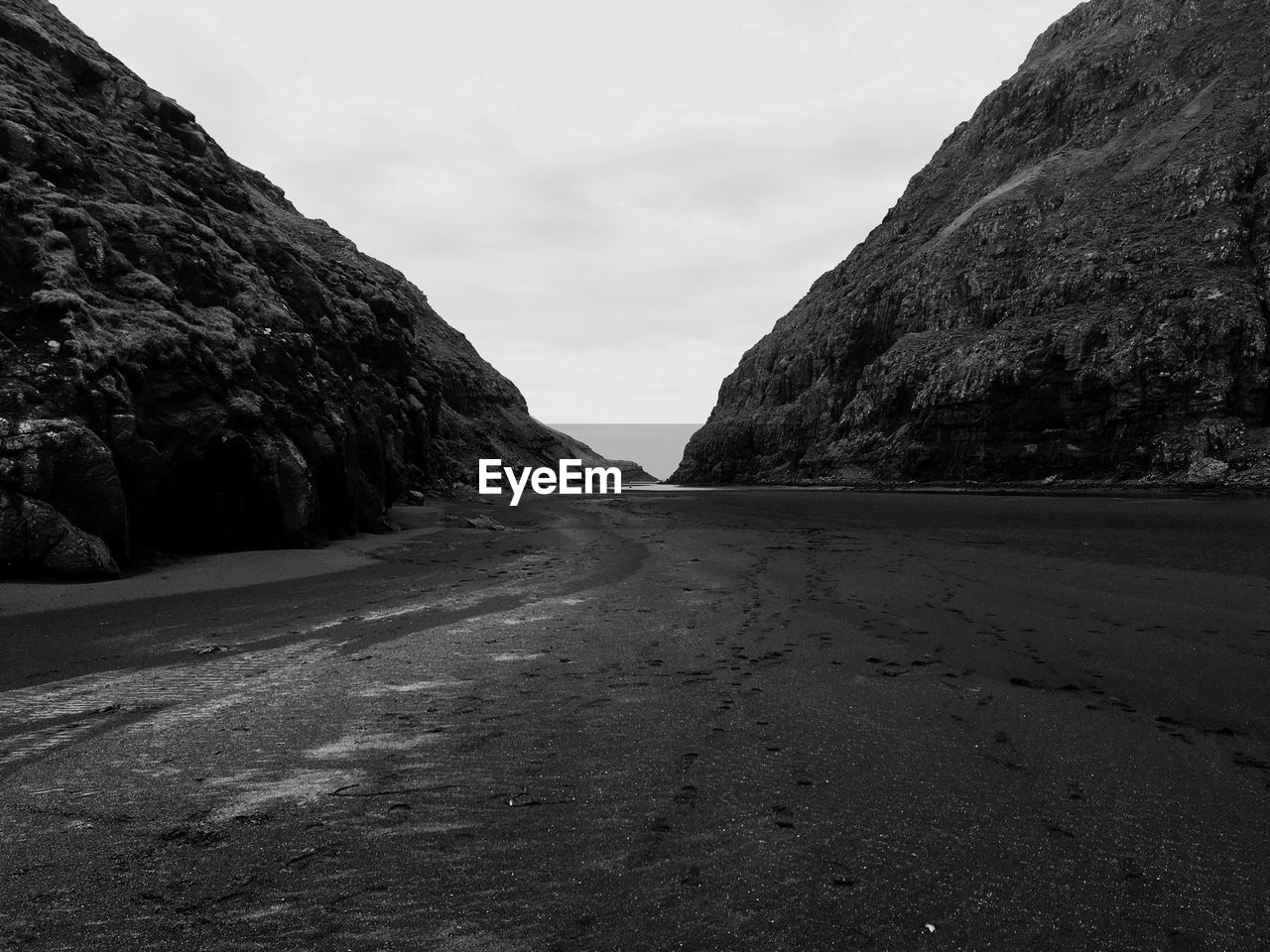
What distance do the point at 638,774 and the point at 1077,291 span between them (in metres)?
93.5

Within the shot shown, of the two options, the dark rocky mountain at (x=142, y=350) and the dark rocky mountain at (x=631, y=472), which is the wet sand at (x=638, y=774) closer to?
the dark rocky mountain at (x=142, y=350)

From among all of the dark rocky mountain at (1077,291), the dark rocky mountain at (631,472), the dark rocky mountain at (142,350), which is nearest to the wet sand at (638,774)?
the dark rocky mountain at (142,350)

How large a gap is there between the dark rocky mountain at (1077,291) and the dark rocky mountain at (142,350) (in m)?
73.1

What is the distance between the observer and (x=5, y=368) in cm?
1342

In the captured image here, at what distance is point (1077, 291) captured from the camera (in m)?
77.6

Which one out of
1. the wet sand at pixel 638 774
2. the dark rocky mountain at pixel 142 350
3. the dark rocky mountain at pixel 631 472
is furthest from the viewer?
the dark rocky mountain at pixel 631 472

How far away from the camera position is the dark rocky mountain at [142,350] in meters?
13.3

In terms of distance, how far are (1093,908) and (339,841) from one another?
157 inches

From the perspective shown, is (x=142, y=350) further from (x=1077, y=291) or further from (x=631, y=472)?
(x=631, y=472)

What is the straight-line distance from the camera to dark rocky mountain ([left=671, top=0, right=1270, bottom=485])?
66438 millimetres

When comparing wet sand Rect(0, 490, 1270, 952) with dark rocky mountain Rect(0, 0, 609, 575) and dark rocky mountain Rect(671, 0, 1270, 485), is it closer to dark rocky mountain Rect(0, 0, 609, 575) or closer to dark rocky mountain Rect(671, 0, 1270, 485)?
dark rocky mountain Rect(0, 0, 609, 575)

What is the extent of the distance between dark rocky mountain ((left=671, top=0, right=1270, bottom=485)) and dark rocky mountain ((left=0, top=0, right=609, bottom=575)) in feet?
240

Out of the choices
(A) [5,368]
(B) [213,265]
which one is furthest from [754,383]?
(A) [5,368]

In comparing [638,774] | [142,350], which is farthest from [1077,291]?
[638,774]
